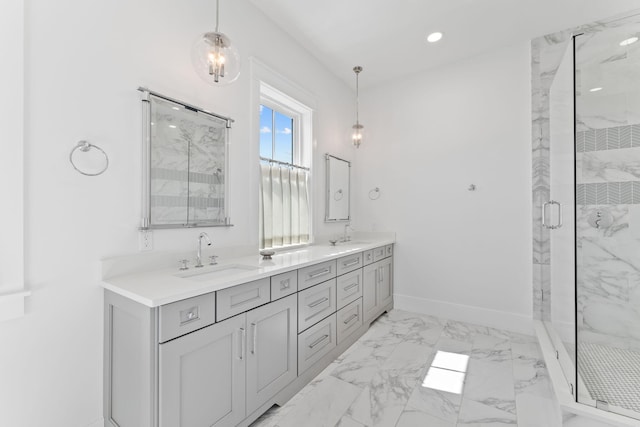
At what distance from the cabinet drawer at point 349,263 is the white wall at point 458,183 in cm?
102

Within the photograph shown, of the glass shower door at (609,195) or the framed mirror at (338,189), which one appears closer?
the glass shower door at (609,195)

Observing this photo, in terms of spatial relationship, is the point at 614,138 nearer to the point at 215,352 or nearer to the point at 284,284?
the point at 284,284

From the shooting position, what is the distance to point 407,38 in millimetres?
2688

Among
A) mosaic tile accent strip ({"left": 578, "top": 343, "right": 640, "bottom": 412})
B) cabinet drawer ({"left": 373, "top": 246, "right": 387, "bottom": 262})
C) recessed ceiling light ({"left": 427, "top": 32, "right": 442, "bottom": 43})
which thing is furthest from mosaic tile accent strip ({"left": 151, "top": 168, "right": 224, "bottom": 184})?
mosaic tile accent strip ({"left": 578, "top": 343, "right": 640, "bottom": 412})

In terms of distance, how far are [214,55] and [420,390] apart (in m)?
2.42

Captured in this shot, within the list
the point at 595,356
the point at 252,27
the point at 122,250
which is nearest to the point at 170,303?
the point at 122,250

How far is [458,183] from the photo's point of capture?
3113 mm

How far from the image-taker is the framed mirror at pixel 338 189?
3.23 metres

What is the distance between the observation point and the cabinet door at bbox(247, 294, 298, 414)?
151 centimetres

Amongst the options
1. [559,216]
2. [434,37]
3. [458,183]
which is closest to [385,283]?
[458,183]

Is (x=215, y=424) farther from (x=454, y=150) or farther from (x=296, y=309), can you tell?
(x=454, y=150)

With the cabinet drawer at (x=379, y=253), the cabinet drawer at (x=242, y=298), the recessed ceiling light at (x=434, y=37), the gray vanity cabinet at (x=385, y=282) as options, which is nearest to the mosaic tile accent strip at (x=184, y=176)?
the cabinet drawer at (x=242, y=298)

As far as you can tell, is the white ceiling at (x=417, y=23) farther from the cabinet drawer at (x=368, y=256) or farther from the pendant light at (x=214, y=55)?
the cabinet drawer at (x=368, y=256)

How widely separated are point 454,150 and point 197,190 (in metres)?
2.71
